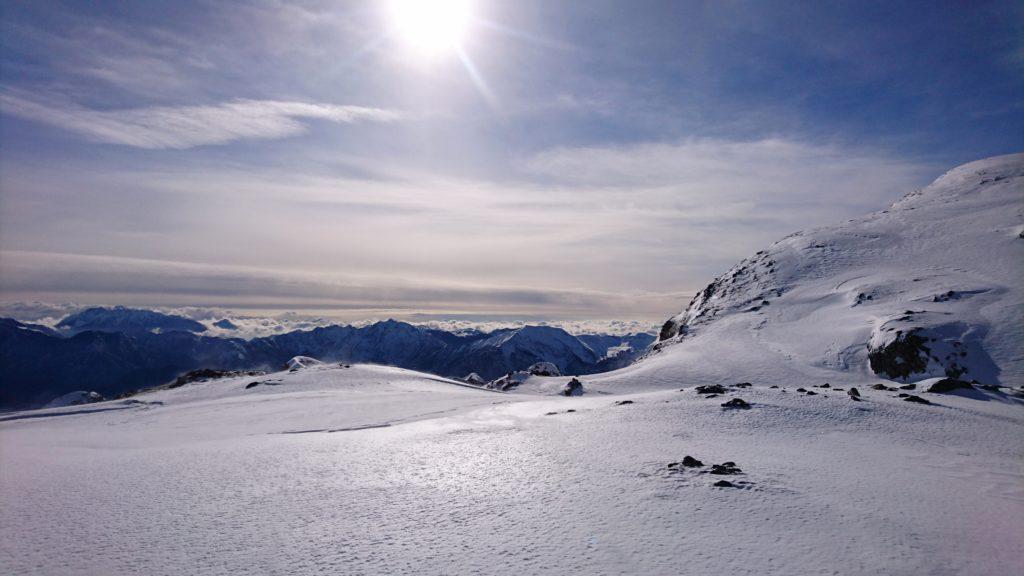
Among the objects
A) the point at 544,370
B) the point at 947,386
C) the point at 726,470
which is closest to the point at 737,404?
the point at 726,470

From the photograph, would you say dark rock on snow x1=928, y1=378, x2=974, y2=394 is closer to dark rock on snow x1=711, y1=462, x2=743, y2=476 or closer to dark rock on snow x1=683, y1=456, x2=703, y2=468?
dark rock on snow x1=711, y1=462, x2=743, y2=476

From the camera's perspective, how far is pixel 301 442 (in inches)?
577

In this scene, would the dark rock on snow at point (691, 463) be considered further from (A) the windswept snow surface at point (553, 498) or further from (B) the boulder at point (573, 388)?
(B) the boulder at point (573, 388)

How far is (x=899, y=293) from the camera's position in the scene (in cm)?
4288

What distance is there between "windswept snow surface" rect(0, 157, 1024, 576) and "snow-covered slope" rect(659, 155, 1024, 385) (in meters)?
13.5

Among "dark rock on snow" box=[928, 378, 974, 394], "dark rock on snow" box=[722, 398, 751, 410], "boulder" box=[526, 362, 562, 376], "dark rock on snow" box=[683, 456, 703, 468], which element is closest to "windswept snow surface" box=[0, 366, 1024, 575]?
"dark rock on snow" box=[722, 398, 751, 410]

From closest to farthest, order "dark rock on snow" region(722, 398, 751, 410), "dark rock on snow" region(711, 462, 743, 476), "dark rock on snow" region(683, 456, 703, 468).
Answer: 1. "dark rock on snow" region(711, 462, 743, 476)
2. "dark rock on snow" region(683, 456, 703, 468)
3. "dark rock on snow" region(722, 398, 751, 410)

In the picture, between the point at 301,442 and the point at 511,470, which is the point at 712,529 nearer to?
Result: the point at 511,470

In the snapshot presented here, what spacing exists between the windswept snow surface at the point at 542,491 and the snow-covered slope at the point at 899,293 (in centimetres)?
1353

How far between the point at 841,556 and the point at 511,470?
19.3ft

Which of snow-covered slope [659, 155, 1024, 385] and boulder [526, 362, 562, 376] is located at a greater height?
snow-covered slope [659, 155, 1024, 385]

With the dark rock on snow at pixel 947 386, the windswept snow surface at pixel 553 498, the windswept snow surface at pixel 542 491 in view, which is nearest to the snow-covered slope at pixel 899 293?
the dark rock on snow at pixel 947 386

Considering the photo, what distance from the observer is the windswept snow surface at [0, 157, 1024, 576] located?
6.38m

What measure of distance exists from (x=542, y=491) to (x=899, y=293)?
48.1 meters
